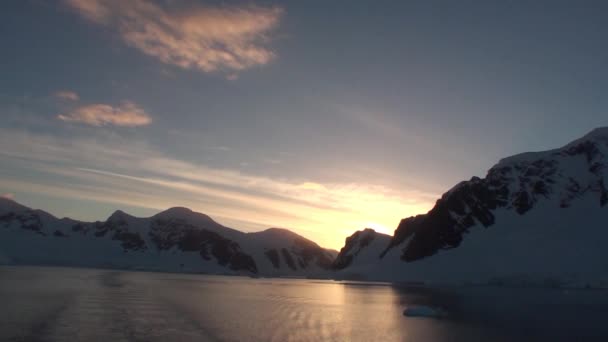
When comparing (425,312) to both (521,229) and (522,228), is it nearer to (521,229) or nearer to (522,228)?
(521,229)

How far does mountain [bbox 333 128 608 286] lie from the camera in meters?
112

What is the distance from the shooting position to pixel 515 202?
485 feet

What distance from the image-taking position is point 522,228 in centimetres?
13488

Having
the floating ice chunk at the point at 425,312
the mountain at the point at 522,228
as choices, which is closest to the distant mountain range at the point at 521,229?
the mountain at the point at 522,228

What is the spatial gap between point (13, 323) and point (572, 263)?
110810 mm

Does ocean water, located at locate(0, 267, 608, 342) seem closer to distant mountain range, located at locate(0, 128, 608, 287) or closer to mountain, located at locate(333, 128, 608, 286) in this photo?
distant mountain range, located at locate(0, 128, 608, 287)

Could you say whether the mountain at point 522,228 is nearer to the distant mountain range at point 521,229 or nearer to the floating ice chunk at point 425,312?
the distant mountain range at point 521,229

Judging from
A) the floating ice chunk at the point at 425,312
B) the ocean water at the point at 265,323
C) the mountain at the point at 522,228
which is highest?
the mountain at the point at 522,228

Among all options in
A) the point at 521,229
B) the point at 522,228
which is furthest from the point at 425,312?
the point at 522,228

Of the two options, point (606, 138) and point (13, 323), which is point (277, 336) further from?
point (606, 138)

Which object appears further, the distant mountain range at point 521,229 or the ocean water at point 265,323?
the distant mountain range at point 521,229

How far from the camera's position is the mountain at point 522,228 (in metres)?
112

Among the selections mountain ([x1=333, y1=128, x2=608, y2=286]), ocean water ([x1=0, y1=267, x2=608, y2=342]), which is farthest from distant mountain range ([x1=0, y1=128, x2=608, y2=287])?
ocean water ([x1=0, y1=267, x2=608, y2=342])

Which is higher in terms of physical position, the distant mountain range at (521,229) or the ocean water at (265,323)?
the distant mountain range at (521,229)
